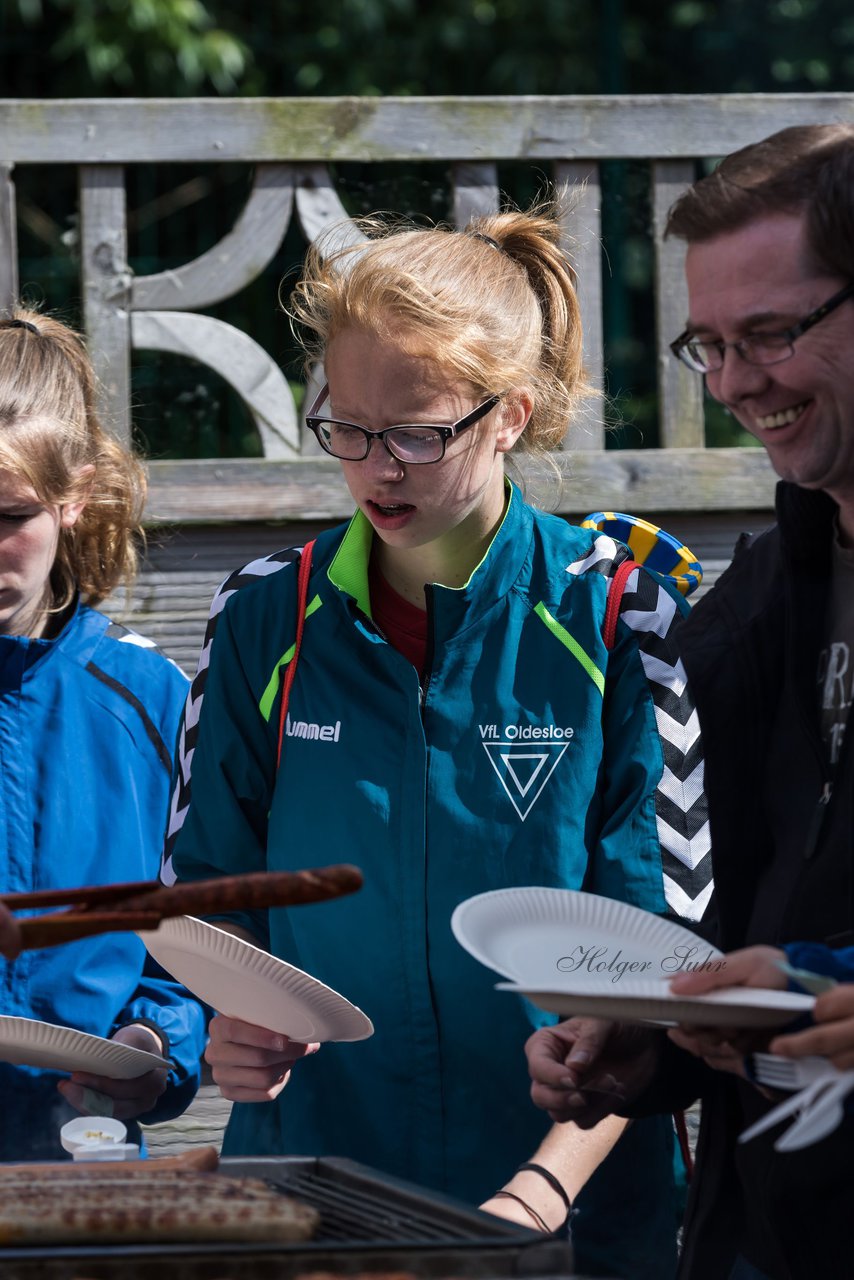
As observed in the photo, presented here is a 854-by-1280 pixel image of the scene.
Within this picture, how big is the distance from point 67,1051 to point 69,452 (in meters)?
1.17

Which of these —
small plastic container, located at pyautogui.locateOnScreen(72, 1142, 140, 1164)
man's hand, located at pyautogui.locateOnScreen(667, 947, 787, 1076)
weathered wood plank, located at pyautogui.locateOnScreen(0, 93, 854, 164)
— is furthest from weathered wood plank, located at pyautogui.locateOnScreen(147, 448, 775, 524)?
man's hand, located at pyautogui.locateOnScreen(667, 947, 787, 1076)

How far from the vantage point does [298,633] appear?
8.48 feet

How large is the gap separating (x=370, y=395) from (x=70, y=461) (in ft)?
2.79

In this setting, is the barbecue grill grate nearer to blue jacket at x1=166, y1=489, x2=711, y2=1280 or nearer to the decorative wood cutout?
blue jacket at x1=166, y1=489, x2=711, y2=1280

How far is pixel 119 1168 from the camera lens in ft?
6.31

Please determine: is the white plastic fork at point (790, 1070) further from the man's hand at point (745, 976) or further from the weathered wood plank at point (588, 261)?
the weathered wood plank at point (588, 261)

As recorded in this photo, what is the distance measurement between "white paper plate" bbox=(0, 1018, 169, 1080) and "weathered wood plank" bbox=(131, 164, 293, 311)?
2064mm

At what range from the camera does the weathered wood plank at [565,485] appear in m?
3.94

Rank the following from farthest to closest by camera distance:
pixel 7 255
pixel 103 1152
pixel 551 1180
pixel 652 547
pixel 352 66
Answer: pixel 352 66
pixel 7 255
pixel 652 547
pixel 551 1180
pixel 103 1152

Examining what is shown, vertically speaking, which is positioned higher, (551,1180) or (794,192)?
(794,192)

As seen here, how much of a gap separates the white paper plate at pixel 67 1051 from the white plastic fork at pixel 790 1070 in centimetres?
99

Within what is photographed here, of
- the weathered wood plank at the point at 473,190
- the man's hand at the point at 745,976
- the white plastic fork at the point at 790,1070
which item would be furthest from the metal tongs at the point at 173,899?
the weathered wood plank at the point at 473,190

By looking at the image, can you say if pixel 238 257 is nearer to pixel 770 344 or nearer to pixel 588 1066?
pixel 770 344

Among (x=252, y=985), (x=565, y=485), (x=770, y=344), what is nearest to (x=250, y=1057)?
(x=252, y=985)
